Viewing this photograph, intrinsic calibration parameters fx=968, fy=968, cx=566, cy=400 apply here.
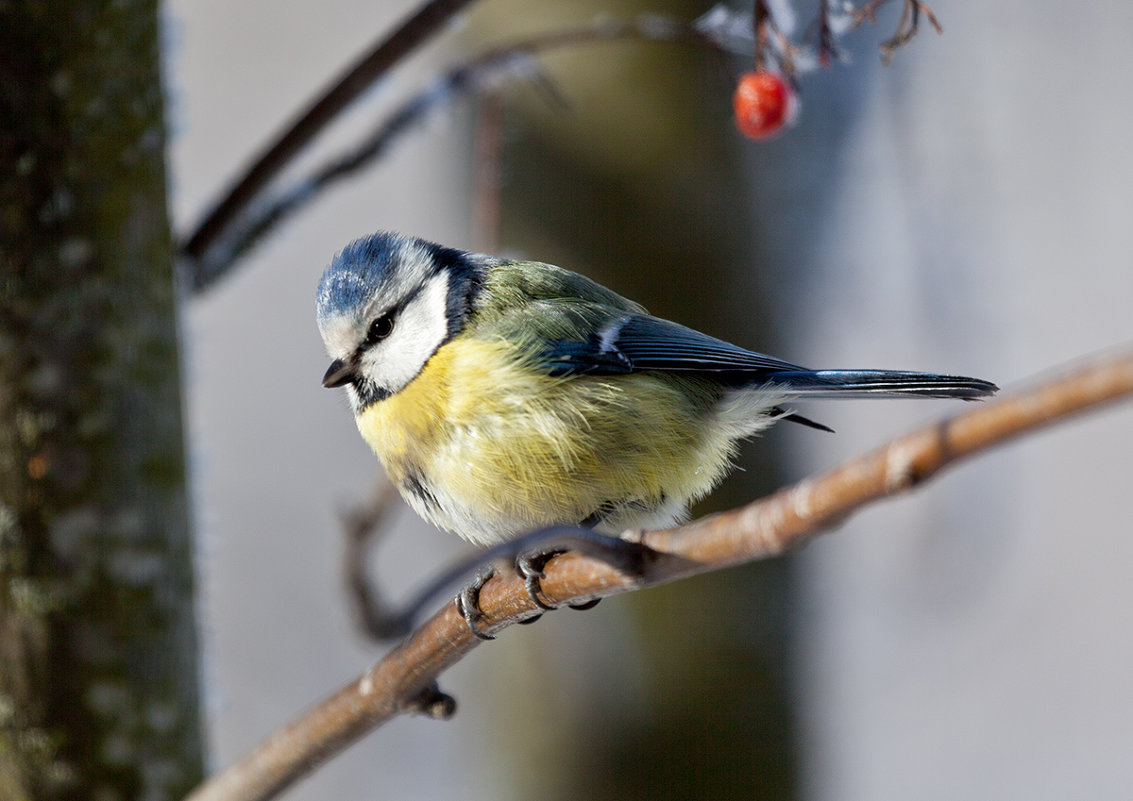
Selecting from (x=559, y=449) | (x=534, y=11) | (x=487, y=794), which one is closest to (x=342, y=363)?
(x=559, y=449)

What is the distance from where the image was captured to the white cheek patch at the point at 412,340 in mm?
580

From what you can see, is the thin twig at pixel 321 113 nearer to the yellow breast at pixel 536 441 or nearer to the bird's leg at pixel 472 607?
the yellow breast at pixel 536 441

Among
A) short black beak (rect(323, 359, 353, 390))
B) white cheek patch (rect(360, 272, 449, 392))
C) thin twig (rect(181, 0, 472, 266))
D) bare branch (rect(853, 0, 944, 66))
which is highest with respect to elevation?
bare branch (rect(853, 0, 944, 66))

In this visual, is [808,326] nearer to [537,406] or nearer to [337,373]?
[537,406]

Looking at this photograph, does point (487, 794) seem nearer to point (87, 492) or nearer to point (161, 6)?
point (87, 492)

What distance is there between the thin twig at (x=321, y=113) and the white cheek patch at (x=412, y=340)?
124 mm

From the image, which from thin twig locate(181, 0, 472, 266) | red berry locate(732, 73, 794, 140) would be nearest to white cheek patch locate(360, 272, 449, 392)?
thin twig locate(181, 0, 472, 266)

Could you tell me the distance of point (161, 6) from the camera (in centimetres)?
69

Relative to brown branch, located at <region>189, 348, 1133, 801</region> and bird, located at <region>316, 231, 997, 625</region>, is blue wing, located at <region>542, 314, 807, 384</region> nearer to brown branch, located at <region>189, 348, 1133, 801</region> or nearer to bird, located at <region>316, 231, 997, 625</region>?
bird, located at <region>316, 231, 997, 625</region>

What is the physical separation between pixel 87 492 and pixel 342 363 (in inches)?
10.0

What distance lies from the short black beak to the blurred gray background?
66 millimetres

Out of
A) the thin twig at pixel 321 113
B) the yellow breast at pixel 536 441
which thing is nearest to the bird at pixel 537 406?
the yellow breast at pixel 536 441

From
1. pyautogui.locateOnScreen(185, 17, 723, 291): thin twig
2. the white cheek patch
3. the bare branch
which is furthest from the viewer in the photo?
the white cheek patch

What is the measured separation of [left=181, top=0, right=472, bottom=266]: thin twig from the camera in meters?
0.53
